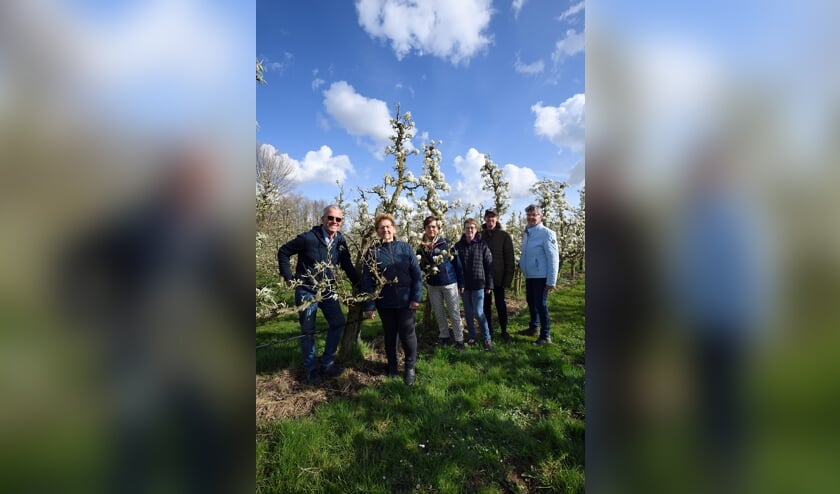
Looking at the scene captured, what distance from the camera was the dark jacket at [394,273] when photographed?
479 centimetres

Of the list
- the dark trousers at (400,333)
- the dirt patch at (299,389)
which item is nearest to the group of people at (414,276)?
the dark trousers at (400,333)

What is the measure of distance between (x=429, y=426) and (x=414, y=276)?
6.88 feet

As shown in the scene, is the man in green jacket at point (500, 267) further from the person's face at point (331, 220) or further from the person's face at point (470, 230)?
the person's face at point (331, 220)

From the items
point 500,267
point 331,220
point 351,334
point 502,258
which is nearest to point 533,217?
point 502,258

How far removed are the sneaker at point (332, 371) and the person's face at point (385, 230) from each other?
222 centimetres

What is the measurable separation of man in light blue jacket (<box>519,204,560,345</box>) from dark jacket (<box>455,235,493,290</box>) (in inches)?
33.5

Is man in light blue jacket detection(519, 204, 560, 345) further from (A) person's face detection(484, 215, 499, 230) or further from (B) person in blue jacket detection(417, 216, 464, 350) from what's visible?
(B) person in blue jacket detection(417, 216, 464, 350)

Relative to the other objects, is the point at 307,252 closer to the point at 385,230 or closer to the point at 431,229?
the point at 385,230

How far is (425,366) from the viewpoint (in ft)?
17.4

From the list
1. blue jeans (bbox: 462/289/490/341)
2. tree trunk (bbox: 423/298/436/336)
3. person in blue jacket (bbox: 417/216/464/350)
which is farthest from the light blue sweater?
tree trunk (bbox: 423/298/436/336)

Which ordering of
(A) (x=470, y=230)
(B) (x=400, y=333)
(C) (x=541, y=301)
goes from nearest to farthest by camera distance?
(B) (x=400, y=333), (A) (x=470, y=230), (C) (x=541, y=301)

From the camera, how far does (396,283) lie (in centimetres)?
479

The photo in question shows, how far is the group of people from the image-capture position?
4.52 metres
